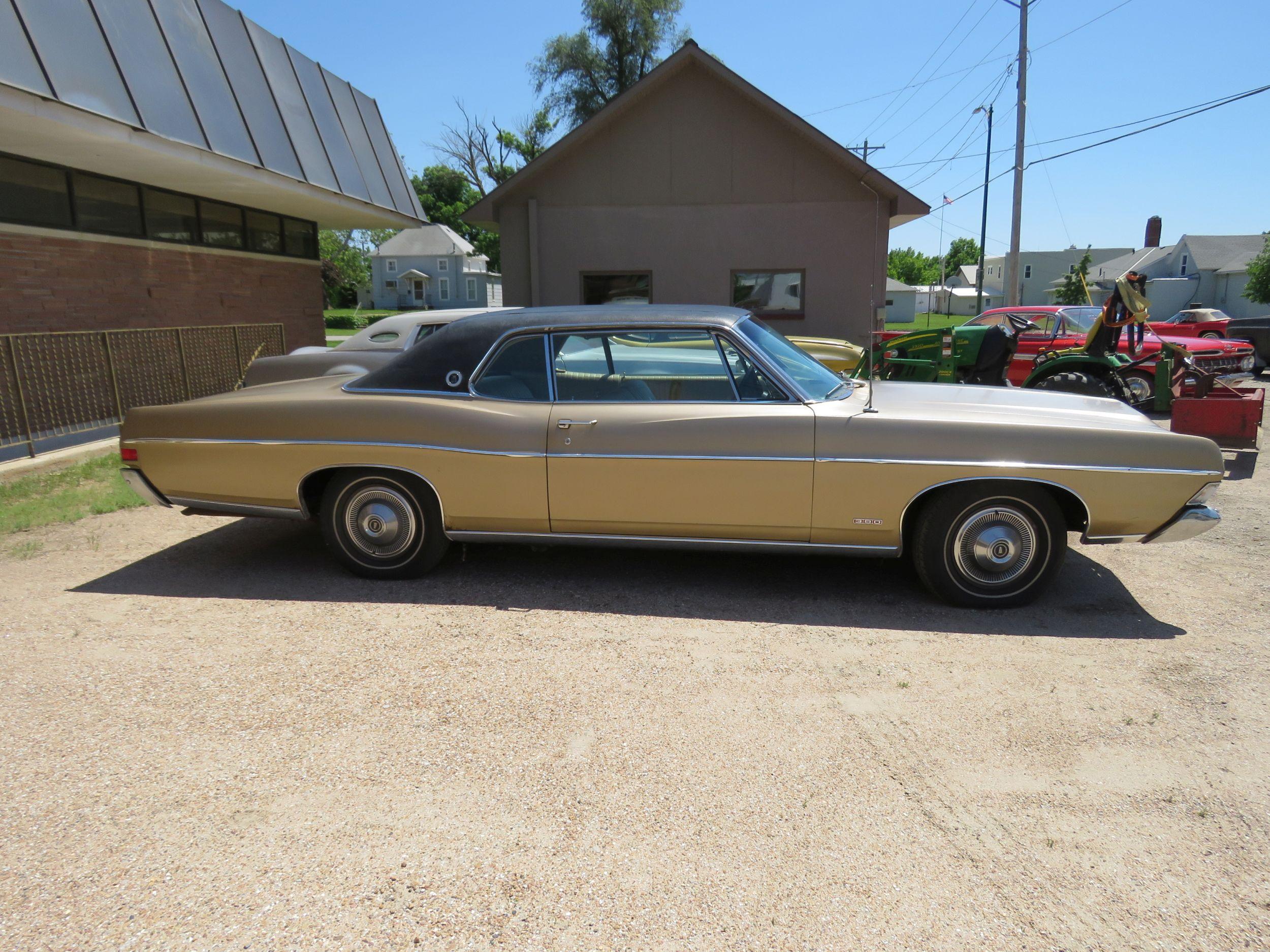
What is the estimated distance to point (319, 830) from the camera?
2650 mm

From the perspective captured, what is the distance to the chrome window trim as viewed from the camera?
14.6 ft

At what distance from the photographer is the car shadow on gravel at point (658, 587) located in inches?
171

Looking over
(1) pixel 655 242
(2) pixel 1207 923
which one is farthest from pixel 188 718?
(1) pixel 655 242

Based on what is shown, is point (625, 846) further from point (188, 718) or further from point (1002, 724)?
point (188, 718)

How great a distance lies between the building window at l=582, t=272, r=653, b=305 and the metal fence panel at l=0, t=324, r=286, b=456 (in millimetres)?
6106

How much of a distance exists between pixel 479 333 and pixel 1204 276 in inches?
2318

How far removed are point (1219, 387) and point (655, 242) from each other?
8884mm

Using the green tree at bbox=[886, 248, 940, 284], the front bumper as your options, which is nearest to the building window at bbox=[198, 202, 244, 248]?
the front bumper

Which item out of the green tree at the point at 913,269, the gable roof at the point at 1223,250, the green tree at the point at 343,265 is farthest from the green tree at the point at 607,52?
the green tree at the point at 913,269

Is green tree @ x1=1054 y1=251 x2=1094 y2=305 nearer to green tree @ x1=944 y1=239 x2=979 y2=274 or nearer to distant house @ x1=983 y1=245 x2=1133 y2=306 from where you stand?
distant house @ x1=983 y1=245 x2=1133 y2=306

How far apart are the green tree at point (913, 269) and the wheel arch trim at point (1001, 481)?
114 m

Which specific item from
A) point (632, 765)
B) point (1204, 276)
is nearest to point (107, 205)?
point (632, 765)

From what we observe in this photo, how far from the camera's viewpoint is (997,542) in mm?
4336

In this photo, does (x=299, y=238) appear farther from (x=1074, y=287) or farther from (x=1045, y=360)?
(x=1074, y=287)
